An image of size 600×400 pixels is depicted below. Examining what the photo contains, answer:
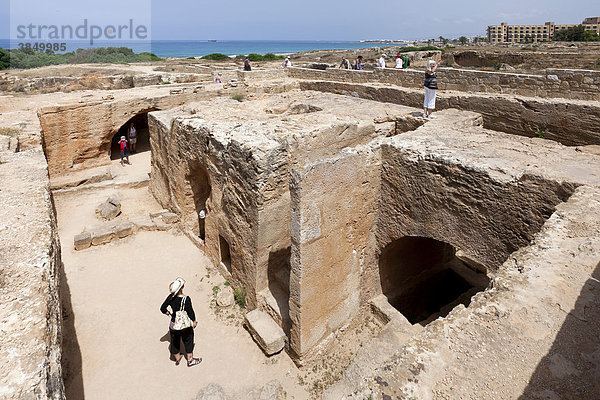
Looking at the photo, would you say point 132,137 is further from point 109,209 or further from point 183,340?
point 183,340

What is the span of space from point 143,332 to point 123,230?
11.5 feet

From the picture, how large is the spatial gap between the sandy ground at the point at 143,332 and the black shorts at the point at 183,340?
29 centimetres

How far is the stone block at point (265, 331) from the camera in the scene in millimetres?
6055

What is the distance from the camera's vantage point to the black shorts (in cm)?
571

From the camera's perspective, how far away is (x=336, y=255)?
5.92 metres

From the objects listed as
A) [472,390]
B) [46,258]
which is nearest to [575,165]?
[472,390]

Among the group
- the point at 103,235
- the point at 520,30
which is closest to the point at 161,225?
the point at 103,235

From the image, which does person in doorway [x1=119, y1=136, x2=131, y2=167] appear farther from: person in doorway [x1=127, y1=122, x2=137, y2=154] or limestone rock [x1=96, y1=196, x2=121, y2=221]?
limestone rock [x1=96, y1=196, x2=121, y2=221]

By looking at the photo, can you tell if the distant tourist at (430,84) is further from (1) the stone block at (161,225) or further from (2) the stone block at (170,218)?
(1) the stone block at (161,225)

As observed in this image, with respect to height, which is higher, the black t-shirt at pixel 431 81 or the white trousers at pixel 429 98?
the black t-shirt at pixel 431 81

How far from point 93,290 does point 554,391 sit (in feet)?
25.6

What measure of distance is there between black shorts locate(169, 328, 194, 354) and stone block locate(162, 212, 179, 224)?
4.37 metres

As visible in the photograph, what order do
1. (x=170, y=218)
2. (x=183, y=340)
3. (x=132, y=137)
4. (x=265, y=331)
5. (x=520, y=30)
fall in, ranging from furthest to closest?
(x=520, y=30)
(x=132, y=137)
(x=170, y=218)
(x=265, y=331)
(x=183, y=340)

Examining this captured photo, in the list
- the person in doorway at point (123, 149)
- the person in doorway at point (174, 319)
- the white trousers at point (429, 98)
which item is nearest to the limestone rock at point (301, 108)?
the white trousers at point (429, 98)
